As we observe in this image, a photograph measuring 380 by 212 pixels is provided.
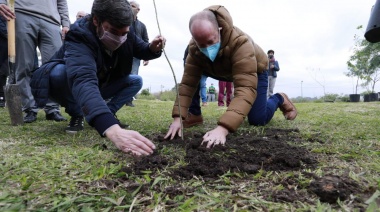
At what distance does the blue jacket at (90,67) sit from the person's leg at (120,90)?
0.07m

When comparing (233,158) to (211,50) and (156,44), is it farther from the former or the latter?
(156,44)

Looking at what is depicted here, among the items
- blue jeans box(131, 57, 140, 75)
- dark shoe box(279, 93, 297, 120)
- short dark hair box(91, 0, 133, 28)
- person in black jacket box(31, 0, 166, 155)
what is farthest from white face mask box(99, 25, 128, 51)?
blue jeans box(131, 57, 140, 75)

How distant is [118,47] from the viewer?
2.48m

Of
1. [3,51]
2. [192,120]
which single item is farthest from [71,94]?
[3,51]

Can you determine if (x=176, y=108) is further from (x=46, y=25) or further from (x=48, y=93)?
(x=46, y=25)

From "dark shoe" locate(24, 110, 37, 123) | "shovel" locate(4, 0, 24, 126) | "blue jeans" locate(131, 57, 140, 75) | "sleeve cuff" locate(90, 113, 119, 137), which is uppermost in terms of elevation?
"blue jeans" locate(131, 57, 140, 75)

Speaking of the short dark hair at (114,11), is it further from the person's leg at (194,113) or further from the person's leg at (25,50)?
the person's leg at (25,50)

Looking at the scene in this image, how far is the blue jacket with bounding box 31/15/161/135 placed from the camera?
1.78 metres

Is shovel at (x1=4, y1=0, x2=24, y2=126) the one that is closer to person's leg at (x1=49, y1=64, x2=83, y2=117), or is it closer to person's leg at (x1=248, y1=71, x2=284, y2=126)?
person's leg at (x1=49, y1=64, x2=83, y2=117)

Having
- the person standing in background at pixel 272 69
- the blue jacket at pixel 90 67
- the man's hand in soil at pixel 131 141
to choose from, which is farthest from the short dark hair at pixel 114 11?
the person standing in background at pixel 272 69

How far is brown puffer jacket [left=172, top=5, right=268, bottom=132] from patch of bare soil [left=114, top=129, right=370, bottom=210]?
9.0 inches

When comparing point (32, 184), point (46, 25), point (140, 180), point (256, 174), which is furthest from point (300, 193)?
point (46, 25)

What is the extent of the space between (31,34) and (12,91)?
70cm

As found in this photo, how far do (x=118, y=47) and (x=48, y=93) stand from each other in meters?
0.77
